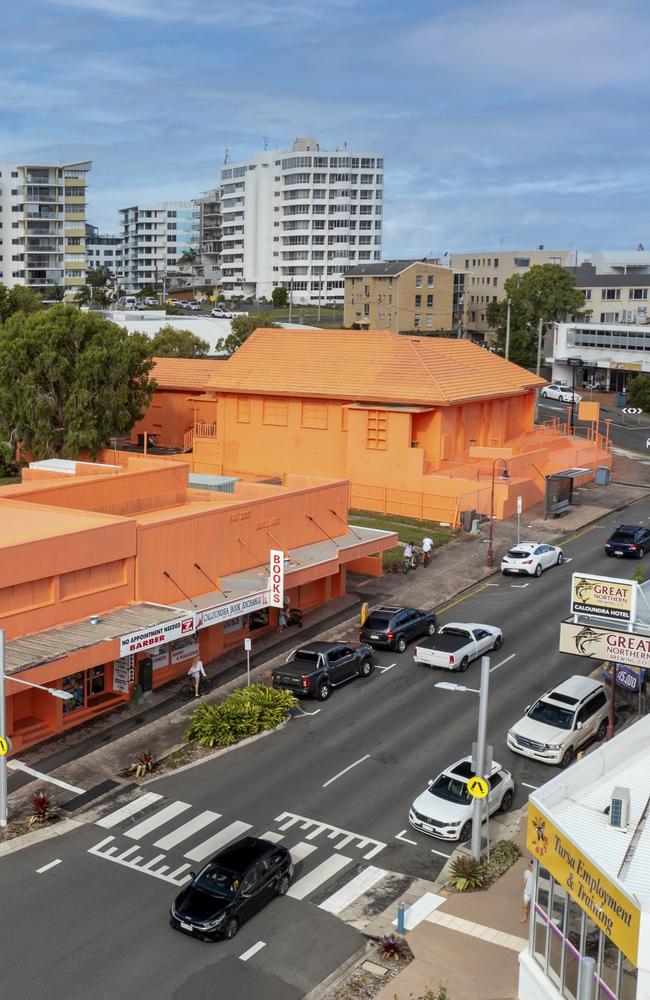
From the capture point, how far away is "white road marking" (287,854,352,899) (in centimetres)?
2494

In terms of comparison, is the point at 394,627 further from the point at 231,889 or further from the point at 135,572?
the point at 231,889

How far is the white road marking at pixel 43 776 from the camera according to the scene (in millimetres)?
30297

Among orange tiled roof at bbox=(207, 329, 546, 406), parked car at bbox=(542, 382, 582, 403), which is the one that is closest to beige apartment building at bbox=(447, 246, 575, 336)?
parked car at bbox=(542, 382, 582, 403)

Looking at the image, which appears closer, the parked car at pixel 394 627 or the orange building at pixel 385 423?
the parked car at pixel 394 627

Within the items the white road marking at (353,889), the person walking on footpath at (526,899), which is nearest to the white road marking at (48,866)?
the white road marking at (353,889)

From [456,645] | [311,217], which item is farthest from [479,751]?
[311,217]

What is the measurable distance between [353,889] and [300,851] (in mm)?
2186

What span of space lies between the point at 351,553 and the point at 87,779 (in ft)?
57.3

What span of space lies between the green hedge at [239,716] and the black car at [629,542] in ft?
76.7

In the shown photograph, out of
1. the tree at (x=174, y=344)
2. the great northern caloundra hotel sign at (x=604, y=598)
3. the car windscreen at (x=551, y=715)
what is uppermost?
the tree at (x=174, y=344)

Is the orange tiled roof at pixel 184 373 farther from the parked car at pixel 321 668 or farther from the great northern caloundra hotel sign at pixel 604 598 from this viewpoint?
the great northern caloundra hotel sign at pixel 604 598

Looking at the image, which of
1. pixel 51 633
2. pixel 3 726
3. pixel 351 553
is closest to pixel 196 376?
pixel 351 553

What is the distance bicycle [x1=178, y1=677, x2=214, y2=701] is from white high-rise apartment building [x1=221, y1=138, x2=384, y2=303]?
435 ft

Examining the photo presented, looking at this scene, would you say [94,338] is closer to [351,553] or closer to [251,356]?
[251,356]
